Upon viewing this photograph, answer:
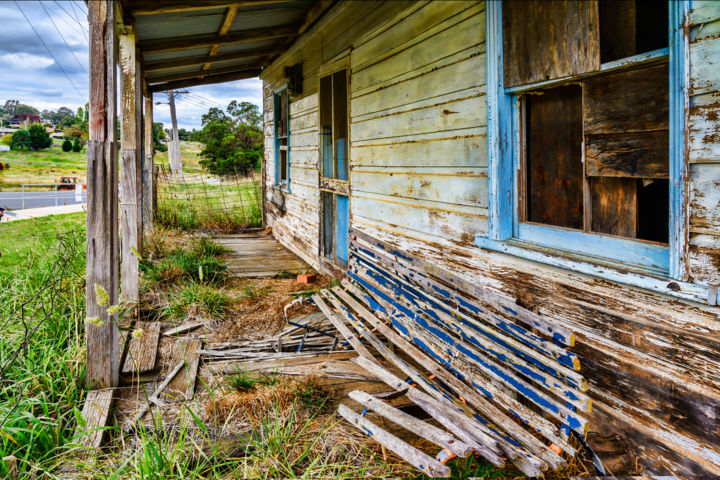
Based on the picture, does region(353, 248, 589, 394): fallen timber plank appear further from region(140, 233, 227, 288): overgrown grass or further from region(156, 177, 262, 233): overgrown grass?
region(156, 177, 262, 233): overgrown grass

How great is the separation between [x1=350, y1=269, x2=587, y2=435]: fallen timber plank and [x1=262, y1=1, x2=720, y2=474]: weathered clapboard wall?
0.37 metres

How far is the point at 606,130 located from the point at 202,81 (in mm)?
9347

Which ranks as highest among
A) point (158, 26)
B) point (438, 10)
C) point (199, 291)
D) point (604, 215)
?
point (158, 26)

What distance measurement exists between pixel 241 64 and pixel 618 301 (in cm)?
890

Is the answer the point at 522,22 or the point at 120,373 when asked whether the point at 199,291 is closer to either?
the point at 120,373

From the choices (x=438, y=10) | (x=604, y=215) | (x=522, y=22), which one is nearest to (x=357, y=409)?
(x=604, y=215)

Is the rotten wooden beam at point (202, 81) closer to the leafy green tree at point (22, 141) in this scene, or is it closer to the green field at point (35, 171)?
the green field at point (35, 171)

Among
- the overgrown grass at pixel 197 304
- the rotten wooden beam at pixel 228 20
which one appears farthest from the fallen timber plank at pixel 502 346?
the rotten wooden beam at pixel 228 20

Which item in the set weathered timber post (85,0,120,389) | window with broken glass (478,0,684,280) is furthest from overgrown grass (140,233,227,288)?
window with broken glass (478,0,684,280)

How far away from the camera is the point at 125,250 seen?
4590 millimetres

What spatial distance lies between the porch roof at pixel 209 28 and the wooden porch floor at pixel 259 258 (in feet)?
10.2

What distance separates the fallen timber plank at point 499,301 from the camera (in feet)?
6.38

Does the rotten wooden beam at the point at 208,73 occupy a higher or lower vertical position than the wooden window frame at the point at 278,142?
higher

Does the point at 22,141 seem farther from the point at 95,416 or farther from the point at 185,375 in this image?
the point at 95,416
